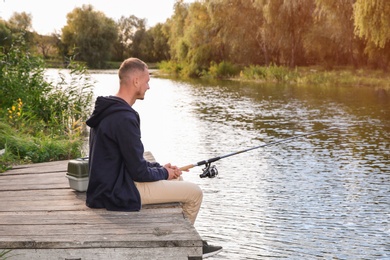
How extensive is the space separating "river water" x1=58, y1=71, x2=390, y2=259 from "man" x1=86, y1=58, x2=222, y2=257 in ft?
5.78

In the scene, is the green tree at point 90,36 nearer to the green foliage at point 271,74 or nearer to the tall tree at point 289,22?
the green foliage at point 271,74

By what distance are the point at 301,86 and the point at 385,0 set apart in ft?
26.1

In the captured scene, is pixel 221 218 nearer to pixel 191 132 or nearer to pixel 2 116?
pixel 2 116

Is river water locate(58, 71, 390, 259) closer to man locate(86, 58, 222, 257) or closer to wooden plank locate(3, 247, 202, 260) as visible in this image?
man locate(86, 58, 222, 257)

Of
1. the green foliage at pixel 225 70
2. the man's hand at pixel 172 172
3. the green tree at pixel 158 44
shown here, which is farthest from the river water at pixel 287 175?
the green tree at pixel 158 44

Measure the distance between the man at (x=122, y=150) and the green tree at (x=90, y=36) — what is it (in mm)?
57877

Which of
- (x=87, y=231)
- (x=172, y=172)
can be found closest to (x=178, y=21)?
(x=172, y=172)

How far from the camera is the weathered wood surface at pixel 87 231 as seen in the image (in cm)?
361

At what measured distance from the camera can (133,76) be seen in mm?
4035

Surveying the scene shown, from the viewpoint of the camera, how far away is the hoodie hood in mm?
3998

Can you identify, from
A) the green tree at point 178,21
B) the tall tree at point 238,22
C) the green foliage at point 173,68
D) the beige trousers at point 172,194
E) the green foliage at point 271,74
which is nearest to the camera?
the beige trousers at point 172,194

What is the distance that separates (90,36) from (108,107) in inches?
2333

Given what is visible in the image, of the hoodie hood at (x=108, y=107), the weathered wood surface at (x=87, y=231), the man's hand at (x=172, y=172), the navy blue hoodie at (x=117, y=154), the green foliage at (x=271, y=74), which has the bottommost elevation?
the green foliage at (x=271, y=74)

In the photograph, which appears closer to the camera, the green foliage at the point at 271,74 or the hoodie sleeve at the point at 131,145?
the hoodie sleeve at the point at 131,145
